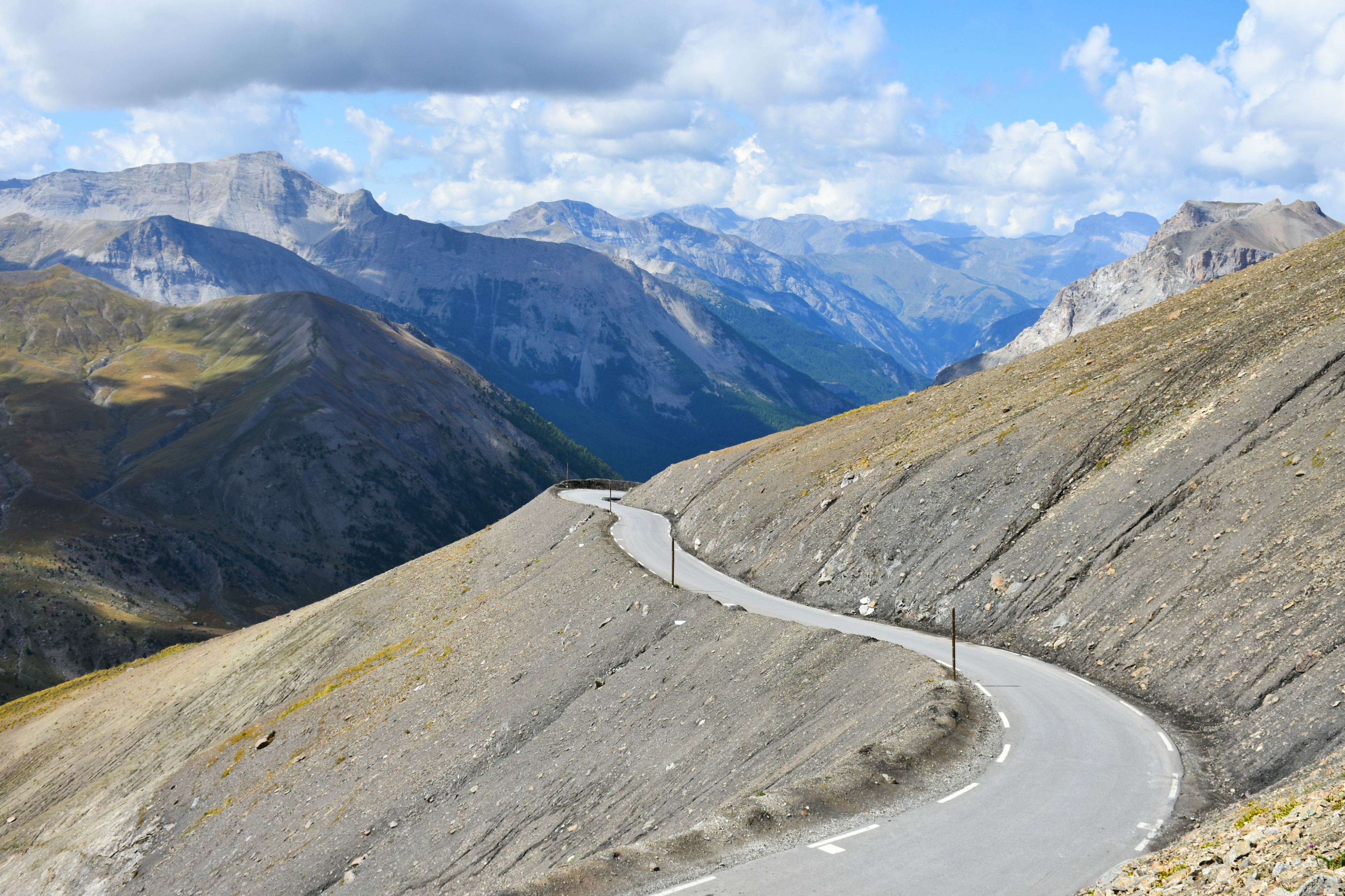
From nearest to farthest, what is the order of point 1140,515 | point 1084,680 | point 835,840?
Answer: point 835,840 < point 1084,680 < point 1140,515

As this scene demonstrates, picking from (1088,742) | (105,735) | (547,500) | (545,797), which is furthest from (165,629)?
(1088,742)

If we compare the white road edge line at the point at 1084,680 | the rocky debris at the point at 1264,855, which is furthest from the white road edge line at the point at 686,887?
the white road edge line at the point at 1084,680

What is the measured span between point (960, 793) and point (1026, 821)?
1.88m

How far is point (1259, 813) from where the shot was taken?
17.4 metres

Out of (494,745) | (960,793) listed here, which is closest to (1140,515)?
(960,793)

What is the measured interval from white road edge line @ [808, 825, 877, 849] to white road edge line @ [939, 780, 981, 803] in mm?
2446

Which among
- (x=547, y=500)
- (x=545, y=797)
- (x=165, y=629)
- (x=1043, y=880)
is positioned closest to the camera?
(x=1043, y=880)

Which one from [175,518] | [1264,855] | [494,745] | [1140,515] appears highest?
[1140,515]

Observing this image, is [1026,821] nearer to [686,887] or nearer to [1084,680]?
[686,887]

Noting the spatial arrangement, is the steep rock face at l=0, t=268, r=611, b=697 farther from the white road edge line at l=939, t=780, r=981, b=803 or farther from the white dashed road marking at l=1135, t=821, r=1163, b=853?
the white dashed road marking at l=1135, t=821, r=1163, b=853

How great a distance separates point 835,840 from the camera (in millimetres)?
20344

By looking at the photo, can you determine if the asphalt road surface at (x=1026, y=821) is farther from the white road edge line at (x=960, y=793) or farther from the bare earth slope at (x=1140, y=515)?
the bare earth slope at (x=1140, y=515)

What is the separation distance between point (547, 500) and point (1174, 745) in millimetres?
58455

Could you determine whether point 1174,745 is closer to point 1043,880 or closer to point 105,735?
point 1043,880
